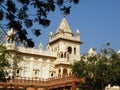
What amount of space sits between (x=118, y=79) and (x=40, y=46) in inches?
1076

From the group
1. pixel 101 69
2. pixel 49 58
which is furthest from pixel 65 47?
pixel 101 69

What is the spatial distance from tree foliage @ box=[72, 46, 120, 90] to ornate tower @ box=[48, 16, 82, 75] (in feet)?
71.3

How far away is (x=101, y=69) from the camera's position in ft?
109

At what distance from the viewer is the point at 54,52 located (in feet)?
195

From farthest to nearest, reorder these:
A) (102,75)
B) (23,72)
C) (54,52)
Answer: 1. (54,52)
2. (23,72)
3. (102,75)

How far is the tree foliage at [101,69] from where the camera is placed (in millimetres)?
33125

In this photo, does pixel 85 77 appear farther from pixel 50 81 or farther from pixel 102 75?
pixel 50 81

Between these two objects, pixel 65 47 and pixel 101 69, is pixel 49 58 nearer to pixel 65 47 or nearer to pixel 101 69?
pixel 65 47

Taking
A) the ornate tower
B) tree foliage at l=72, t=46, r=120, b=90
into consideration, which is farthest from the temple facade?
tree foliage at l=72, t=46, r=120, b=90

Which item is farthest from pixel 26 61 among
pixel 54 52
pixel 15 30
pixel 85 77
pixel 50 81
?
pixel 15 30

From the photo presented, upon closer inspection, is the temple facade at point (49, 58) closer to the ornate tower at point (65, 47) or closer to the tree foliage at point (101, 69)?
the ornate tower at point (65, 47)

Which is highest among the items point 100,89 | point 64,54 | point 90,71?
point 64,54

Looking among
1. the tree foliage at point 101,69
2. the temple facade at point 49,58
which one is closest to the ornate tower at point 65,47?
the temple facade at point 49,58

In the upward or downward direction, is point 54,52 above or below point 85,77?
above
